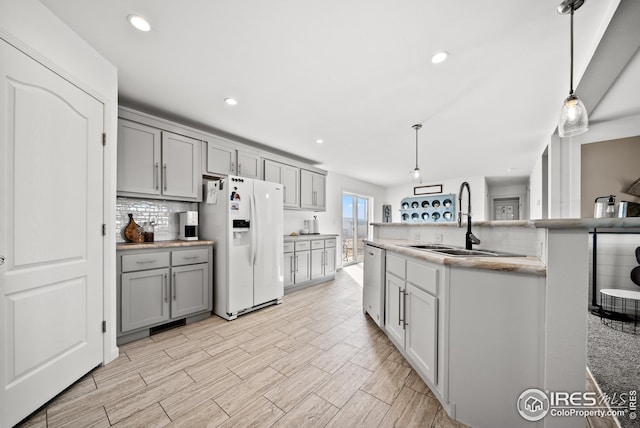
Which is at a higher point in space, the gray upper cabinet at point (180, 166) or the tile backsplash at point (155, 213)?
the gray upper cabinet at point (180, 166)

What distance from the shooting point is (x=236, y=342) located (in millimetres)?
2281

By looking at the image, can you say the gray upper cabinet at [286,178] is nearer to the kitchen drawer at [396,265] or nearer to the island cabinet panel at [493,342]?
the kitchen drawer at [396,265]

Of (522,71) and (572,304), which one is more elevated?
(522,71)

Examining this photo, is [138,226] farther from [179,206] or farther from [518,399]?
[518,399]

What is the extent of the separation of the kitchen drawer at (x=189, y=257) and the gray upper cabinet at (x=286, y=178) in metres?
1.50

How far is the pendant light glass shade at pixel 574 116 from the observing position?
1392 mm

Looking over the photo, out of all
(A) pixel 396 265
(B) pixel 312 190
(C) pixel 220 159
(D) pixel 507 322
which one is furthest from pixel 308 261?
(D) pixel 507 322

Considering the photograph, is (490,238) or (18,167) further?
(490,238)

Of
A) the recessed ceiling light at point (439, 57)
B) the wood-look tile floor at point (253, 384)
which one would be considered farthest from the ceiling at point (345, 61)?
the wood-look tile floor at point (253, 384)

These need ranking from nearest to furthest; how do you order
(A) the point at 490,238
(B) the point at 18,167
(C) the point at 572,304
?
(C) the point at 572,304
(B) the point at 18,167
(A) the point at 490,238

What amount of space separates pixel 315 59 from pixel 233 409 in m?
2.46

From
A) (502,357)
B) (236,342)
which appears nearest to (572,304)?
(502,357)

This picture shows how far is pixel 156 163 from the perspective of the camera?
2.64m

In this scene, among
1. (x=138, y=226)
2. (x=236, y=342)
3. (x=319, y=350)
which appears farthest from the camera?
(x=138, y=226)
